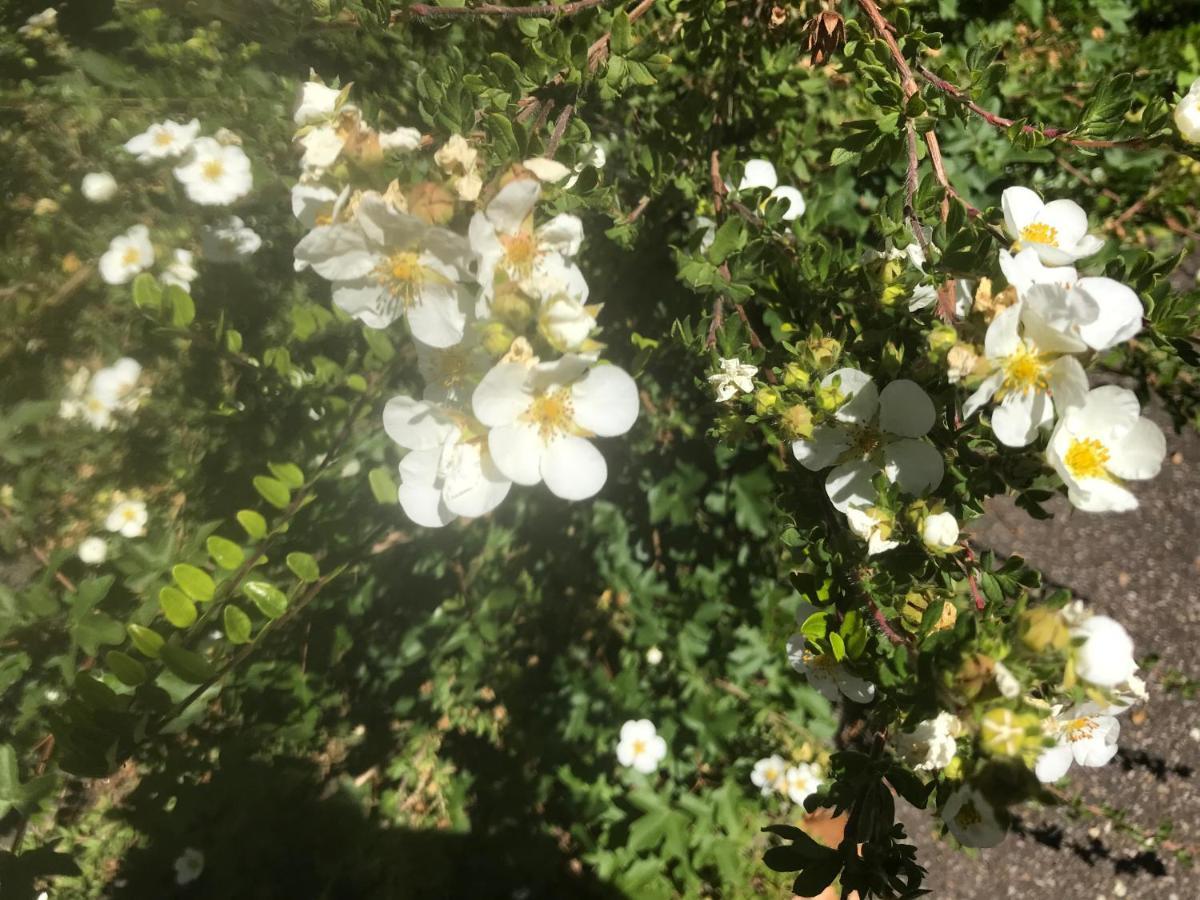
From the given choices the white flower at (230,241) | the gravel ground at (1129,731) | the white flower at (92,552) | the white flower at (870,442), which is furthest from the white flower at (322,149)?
the gravel ground at (1129,731)

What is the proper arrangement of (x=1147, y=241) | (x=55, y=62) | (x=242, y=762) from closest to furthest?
(x=242, y=762) → (x=55, y=62) → (x=1147, y=241)

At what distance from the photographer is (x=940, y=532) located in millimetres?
950

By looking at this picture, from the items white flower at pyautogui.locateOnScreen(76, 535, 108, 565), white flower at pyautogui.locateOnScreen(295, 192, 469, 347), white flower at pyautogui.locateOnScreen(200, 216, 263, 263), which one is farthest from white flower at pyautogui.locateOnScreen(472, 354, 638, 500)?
white flower at pyautogui.locateOnScreen(76, 535, 108, 565)

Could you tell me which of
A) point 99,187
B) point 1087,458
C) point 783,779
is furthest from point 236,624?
point 99,187

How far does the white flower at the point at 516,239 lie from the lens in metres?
0.93

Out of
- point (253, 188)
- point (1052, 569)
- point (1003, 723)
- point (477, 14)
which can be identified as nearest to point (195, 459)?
point (253, 188)

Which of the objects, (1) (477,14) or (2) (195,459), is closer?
(1) (477,14)

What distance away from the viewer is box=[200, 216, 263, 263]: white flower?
6.64ft

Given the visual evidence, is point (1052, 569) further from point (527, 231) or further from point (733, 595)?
point (527, 231)

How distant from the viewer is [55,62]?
2.55 m

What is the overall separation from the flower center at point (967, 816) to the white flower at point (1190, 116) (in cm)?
103

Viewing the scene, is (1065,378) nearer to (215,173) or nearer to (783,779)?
(783,779)

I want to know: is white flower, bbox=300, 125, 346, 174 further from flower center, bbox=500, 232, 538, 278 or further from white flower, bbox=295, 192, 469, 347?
flower center, bbox=500, 232, 538, 278

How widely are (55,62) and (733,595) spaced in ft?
10.1
